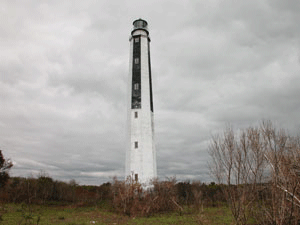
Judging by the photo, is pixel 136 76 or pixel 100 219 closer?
pixel 100 219

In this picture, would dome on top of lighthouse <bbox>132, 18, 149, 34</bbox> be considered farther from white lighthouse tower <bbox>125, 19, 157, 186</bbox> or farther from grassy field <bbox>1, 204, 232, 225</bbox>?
grassy field <bbox>1, 204, 232, 225</bbox>

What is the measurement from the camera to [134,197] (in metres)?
16.6

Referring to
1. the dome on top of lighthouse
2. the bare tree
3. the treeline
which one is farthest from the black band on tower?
the bare tree

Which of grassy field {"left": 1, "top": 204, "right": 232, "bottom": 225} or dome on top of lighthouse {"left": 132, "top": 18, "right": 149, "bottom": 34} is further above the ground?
dome on top of lighthouse {"left": 132, "top": 18, "right": 149, "bottom": 34}

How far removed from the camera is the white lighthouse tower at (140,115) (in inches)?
925

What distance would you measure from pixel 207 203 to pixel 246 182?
18.2 metres

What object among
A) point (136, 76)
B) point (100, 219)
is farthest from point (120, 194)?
point (136, 76)

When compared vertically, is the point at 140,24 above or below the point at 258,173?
above

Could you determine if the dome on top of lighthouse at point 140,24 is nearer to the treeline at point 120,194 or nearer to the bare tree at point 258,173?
the treeline at point 120,194

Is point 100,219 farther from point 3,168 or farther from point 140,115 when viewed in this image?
point 140,115

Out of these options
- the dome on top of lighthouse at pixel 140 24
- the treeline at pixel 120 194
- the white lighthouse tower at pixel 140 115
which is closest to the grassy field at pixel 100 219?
the treeline at pixel 120 194

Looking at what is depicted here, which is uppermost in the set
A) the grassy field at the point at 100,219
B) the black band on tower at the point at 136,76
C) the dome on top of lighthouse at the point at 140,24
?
the dome on top of lighthouse at the point at 140,24

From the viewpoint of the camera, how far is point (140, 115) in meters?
25.1

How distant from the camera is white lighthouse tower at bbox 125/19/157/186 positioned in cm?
2348
